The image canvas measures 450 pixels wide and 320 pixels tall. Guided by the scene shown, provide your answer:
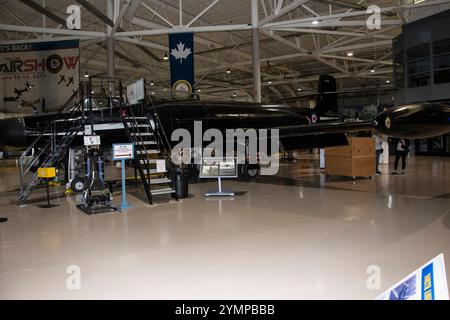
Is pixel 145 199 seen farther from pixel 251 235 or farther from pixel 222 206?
pixel 251 235

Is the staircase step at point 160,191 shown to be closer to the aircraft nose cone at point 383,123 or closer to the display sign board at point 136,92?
the display sign board at point 136,92

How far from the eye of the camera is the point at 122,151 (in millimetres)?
7598

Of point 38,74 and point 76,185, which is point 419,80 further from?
point 38,74

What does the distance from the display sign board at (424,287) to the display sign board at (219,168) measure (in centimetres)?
A: 648

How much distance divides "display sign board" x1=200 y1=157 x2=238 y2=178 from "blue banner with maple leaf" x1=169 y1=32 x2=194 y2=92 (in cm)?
541

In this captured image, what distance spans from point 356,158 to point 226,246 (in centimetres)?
776

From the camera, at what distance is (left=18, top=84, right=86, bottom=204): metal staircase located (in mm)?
8430

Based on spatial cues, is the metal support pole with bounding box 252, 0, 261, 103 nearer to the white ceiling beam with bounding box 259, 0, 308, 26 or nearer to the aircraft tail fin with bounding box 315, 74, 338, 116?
the white ceiling beam with bounding box 259, 0, 308, 26

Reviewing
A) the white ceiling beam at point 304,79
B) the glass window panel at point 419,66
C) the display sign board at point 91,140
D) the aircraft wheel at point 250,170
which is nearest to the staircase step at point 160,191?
the display sign board at point 91,140

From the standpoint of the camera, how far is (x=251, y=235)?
5.06 meters

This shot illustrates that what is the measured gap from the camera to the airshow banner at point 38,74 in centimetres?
1441

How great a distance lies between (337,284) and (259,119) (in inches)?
328

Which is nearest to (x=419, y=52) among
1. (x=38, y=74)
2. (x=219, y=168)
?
(x=219, y=168)
